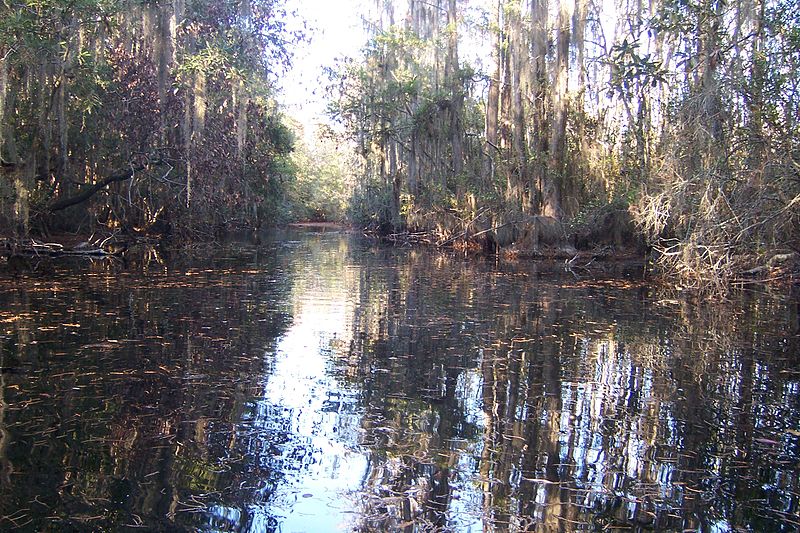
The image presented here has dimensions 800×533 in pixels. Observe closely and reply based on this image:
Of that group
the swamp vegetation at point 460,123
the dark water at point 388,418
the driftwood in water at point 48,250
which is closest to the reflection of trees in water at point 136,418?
the dark water at point 388,418

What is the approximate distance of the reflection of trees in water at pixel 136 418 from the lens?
3.17 metres

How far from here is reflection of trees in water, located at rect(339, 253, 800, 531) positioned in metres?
3.29

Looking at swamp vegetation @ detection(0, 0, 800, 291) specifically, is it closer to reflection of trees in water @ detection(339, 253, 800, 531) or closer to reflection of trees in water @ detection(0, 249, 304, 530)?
reflection of trees in water @ detection(339, 253, 800, 531)

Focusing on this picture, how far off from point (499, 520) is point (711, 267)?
Answer: 9.21 meters

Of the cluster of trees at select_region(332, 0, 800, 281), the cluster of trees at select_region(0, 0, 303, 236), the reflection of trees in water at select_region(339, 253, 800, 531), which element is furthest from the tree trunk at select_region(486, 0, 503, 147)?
the reflection of trees in water at select_region(339, 253, 800, 531)

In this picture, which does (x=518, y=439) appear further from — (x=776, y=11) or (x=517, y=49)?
(x=517, y=49)

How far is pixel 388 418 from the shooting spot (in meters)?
4.62

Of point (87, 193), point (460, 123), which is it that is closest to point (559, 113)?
point (460, 123)

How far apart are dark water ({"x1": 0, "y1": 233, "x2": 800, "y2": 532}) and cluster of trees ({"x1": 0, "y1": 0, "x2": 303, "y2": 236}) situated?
211 inches

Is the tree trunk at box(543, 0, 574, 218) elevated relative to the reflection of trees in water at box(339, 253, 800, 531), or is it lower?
elevated

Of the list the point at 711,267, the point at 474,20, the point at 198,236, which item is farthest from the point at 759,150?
the point at 474,20

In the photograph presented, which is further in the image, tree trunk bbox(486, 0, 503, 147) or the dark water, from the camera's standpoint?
tree trunk bbox(486, 0, 503, 147)

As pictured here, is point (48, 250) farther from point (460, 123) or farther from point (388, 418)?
point (460, 123)

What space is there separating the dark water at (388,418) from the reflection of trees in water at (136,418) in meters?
0.02
